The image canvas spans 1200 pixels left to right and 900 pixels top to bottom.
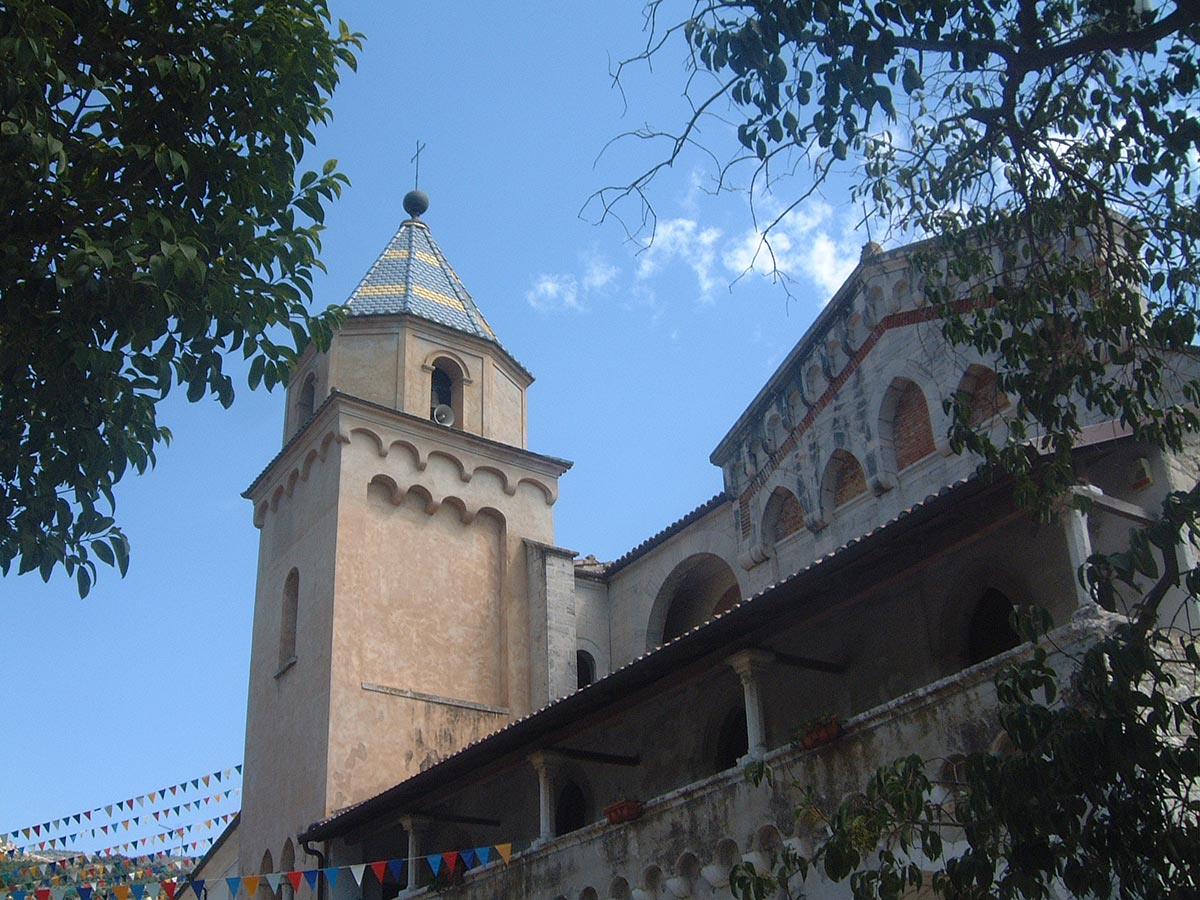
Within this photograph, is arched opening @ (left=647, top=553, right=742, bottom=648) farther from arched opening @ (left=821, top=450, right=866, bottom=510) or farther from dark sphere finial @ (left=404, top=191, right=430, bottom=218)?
dark sphere finial @ (left=404, top=191, right=430, bottom=218)

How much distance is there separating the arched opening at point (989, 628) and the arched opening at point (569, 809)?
5927 millimetres

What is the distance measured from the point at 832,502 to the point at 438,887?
674 centimetres

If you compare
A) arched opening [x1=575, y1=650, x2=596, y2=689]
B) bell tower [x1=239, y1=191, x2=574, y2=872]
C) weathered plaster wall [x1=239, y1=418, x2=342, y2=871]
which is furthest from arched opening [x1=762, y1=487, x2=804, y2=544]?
weathered plaster wall [x1=239, y1=418, x2=342, y2=871]

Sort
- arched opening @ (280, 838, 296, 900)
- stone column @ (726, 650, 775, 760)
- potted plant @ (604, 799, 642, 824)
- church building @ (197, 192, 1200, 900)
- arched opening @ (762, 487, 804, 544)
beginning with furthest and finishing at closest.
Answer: arched opening @ (280, 838, 296, 900), arched opening @ (762, 487, 804, 544), potted plant @ (604, 799, 642, 824), stone column @ (726, 650, 775, 760), church building @ (197, 192, 1200, 900)

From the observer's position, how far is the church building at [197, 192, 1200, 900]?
1056 centimetres

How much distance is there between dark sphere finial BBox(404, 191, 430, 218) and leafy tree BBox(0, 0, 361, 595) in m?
18.8

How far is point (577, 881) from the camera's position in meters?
12.9

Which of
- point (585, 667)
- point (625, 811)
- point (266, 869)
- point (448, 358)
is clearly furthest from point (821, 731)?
point (448, 358)

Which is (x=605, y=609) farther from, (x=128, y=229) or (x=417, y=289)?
(x=128, y=229)

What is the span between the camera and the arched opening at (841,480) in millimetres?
16266

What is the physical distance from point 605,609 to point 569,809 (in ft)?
25.4

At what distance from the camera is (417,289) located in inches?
941

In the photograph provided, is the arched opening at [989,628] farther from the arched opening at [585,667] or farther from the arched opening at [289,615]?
the arched opening at [289,615]

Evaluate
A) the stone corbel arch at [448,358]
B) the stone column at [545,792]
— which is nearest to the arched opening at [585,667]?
the stone corbel arch at [448,358]
